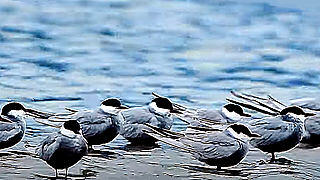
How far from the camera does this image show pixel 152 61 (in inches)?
475

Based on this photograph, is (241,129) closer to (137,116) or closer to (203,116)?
(203,116)

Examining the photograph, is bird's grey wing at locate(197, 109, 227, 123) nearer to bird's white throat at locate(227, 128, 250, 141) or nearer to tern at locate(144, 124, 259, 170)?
tern at locate(144, 124, 259, 170)

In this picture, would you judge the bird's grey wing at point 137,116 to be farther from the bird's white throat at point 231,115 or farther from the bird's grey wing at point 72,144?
the bird's grey wing at point 72,144

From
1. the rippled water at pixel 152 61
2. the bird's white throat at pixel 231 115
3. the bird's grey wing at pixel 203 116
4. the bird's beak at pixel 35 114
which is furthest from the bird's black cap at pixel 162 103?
the bird's beak at pixel 35 114

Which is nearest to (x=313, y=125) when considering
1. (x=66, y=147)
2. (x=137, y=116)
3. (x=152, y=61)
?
(x=137, y=116)

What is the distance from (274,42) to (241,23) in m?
1.54

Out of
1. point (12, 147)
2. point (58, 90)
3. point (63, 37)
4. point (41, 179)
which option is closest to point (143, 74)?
point (58, 90)

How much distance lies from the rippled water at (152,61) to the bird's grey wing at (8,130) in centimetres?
16

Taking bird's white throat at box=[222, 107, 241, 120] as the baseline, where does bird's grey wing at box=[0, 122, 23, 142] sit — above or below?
below

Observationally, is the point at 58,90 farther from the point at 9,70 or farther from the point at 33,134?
the point at 33,134

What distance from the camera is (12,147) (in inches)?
289

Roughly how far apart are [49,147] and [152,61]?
6.02m

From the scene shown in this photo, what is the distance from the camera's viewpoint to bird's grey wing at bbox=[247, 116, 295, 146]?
22.5 feet

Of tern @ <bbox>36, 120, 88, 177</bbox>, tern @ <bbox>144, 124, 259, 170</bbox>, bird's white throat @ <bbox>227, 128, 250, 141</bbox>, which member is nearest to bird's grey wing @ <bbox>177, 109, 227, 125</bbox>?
tern @ <bbox>144, 124, 259, 170</bbox>
